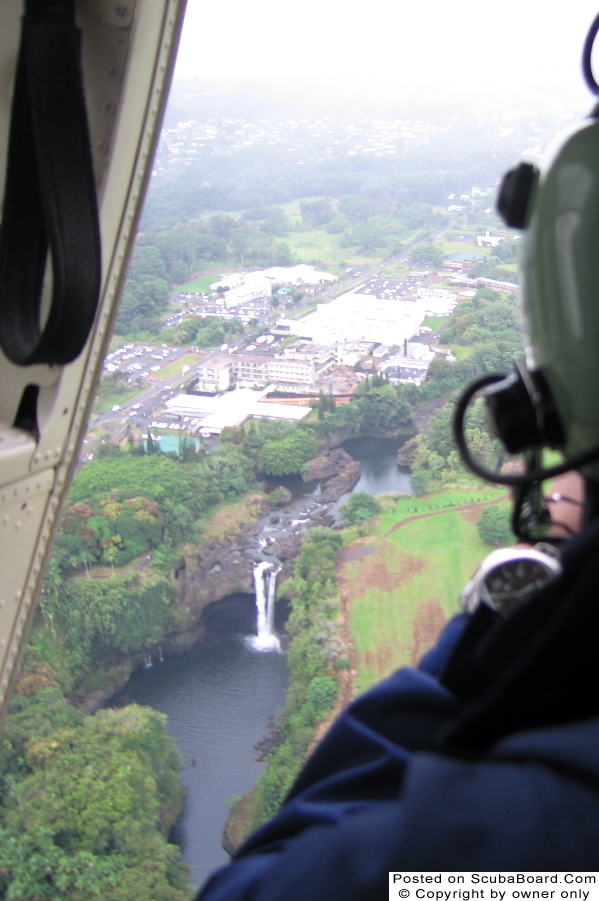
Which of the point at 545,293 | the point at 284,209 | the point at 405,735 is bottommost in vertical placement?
the point at 284,209

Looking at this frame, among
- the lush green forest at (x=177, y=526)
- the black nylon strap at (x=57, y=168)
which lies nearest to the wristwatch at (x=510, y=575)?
the black nylon strap at (x=57, y=168)

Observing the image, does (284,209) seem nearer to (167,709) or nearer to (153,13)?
(167,709)

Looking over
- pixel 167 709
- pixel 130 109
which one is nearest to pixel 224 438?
pixel 167 709

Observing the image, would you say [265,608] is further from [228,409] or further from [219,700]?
[228,409]

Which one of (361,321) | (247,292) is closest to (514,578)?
(361,321)

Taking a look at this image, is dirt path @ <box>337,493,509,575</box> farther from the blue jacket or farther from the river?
the blue jacket

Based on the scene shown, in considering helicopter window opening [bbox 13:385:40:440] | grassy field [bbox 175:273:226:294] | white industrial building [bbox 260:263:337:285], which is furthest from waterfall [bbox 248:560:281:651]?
helicopter window opening [bbox 13:385:40:440]

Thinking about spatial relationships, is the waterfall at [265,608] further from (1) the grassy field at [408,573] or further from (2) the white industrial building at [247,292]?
(2) the white industrial building at [247,292]
